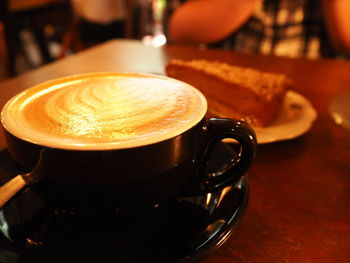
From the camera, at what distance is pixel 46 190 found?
1.09ft

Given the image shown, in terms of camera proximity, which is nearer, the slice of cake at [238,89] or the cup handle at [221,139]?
the cup handle at [221,139]

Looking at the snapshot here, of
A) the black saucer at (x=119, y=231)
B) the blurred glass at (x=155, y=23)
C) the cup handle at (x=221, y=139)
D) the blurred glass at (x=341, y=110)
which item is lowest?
the blurred glass at (x=155, y=23)

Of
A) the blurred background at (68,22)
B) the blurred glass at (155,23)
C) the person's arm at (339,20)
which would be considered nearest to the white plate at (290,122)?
the person's arm at (339,20)

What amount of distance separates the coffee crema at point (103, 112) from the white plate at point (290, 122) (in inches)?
8.5

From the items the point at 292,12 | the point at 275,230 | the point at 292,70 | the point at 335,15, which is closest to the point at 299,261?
the point at 275,230

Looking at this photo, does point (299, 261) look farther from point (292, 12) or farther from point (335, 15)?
point (292, 12)

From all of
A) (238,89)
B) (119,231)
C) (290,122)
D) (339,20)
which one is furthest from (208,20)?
(119,231)

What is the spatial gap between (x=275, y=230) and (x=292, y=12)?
1831mm

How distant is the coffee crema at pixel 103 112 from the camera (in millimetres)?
308

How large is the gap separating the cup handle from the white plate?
0.63 feet

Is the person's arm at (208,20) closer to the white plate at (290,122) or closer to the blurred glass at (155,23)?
the white plate at (290,122)

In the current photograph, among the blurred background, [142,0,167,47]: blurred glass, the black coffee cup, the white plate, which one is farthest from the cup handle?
[142,0,167,47]: blurred glass

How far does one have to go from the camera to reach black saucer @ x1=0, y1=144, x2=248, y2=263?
308 millimetres

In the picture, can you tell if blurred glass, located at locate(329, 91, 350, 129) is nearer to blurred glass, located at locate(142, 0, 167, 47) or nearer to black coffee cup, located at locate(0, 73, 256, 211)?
black coffee cup, located at locate(0, 73, 256, 211)
